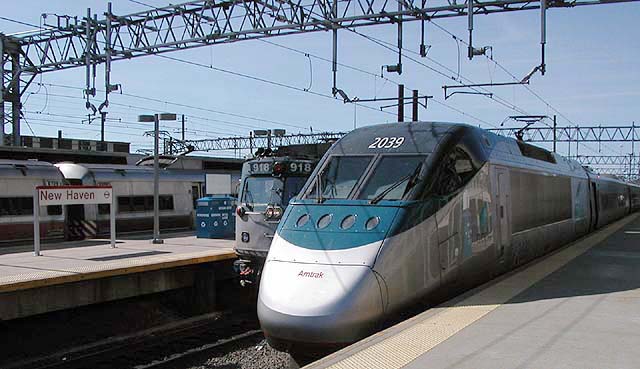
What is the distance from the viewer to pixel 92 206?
62.8 ft

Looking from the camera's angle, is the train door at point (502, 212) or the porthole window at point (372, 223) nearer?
the porthole window at point (372, 223)

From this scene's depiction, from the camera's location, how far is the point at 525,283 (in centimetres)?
898

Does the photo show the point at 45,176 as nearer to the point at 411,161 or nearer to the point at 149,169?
the point at 149,169

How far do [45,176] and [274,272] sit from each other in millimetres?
12701

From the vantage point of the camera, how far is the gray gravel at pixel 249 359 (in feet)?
32.5

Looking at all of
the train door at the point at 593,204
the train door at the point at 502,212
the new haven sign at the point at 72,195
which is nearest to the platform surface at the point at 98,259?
the new haven sign at the point at 72,195

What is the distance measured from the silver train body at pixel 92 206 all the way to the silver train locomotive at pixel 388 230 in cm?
1135

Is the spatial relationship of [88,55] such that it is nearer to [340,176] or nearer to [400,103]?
[400,103]

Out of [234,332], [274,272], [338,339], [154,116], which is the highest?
[154,116]

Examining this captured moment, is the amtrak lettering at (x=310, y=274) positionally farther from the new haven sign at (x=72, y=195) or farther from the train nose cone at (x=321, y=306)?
the new haven sign at (x=72, y=195)

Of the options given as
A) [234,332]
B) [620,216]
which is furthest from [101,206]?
[620,216]

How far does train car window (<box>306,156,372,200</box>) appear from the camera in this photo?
8.44 metres

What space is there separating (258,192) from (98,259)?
12.1 ft

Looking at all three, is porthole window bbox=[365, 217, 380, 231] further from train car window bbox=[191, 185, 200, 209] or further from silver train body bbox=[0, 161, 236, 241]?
train car window bbox=[191, 185, 200, 209]
